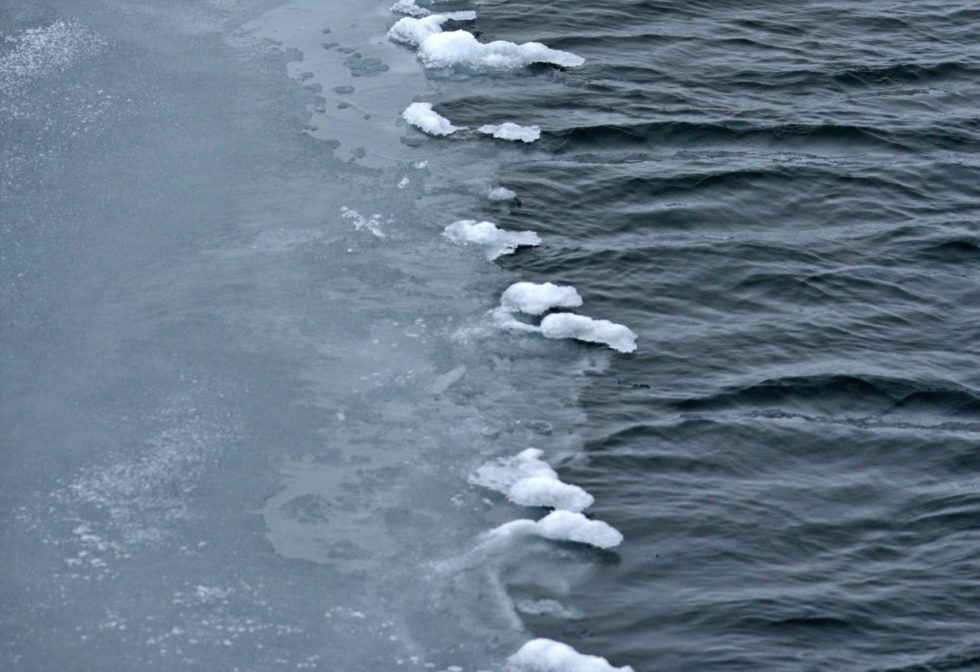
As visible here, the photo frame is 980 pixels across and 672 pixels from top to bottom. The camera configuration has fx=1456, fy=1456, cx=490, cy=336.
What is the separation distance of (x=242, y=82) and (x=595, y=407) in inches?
174

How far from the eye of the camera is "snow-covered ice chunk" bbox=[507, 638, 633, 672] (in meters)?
6.30

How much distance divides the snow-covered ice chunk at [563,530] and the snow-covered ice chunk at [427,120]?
439 cm

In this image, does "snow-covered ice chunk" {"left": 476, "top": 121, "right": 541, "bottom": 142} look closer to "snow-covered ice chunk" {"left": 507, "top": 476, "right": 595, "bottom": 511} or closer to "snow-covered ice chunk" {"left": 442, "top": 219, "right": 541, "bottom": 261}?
"snow-covered ice chunk" {"left": 442, "top": 219, "right": 541, "bottom": 261}

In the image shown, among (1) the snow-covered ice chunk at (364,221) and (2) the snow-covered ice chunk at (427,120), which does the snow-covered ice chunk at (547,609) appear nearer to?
(1) the snow-covered ice chunk at (364,221)

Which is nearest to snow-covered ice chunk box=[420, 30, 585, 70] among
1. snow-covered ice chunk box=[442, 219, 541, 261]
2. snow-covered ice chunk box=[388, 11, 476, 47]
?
snow-covered ice chunk box=[388, 11, 476, 47]

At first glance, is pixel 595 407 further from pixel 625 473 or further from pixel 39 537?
pixel 39 537

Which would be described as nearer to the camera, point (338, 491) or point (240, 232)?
point (338, 491)

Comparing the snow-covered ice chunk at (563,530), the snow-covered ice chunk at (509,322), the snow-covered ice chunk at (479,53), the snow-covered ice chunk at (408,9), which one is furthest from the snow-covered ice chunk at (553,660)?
the snow-covered ice chunk at (408,9)

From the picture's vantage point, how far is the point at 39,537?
22.4ft

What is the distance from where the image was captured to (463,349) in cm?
845

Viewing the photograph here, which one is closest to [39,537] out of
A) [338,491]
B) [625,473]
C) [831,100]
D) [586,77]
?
[338,491]

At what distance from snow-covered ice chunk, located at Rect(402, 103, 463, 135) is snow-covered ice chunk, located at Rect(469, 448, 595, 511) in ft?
12.7

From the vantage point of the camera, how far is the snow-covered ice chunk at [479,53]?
38.7ft

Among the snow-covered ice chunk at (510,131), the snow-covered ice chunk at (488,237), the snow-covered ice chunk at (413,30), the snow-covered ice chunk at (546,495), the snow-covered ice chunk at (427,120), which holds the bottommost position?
the snow-covered ice chunk at (546,495)
